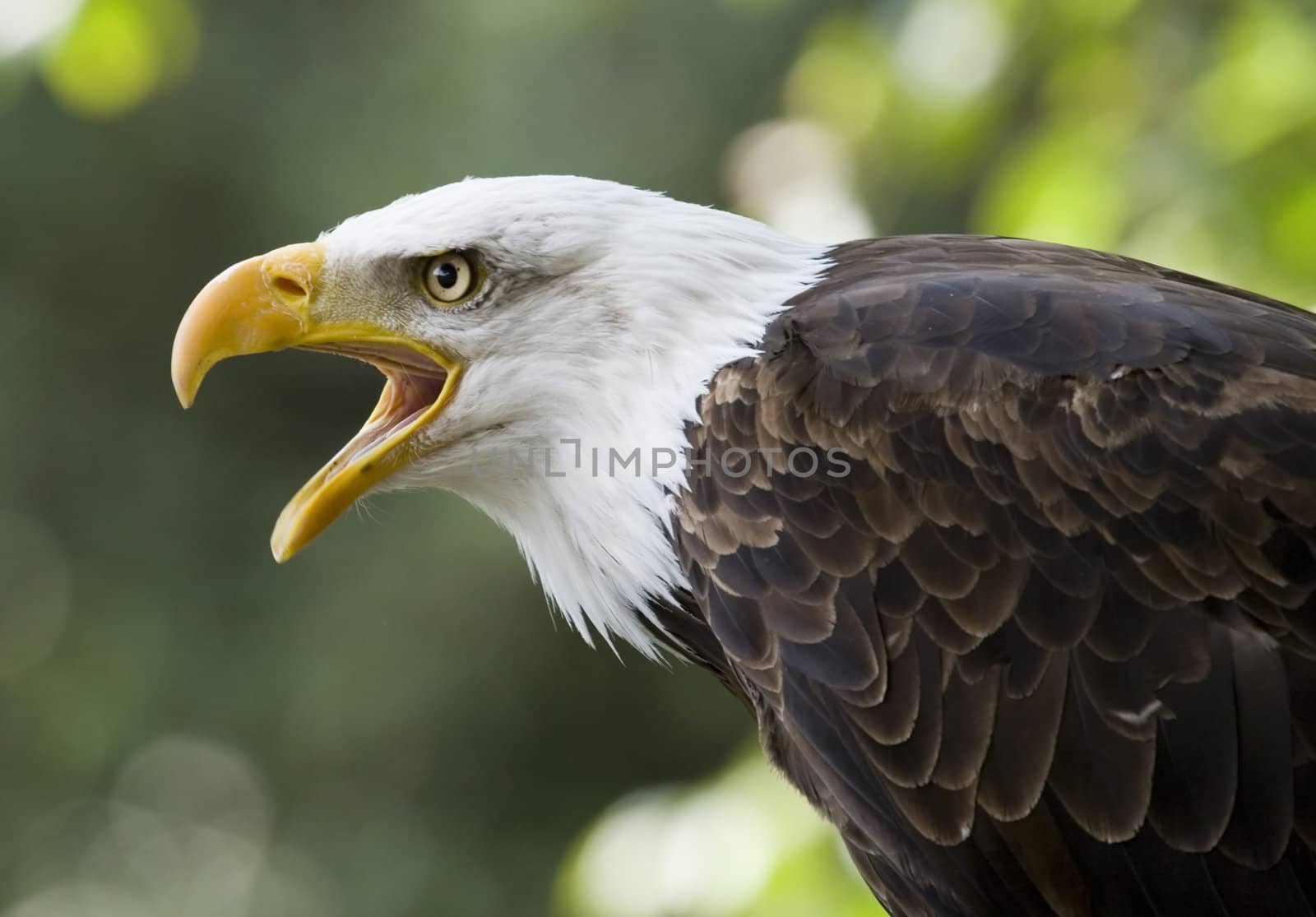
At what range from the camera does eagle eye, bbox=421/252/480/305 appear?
7.21ft

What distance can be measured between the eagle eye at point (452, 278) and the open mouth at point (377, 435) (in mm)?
86

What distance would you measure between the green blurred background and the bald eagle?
132 inches

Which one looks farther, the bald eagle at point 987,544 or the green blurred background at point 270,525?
the green blurred background at point 270,525

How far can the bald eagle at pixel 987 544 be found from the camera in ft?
5.78

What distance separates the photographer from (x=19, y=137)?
21.4 ft

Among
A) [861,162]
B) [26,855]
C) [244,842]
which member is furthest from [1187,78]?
[26,855]

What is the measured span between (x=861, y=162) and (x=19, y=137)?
4.61 meters

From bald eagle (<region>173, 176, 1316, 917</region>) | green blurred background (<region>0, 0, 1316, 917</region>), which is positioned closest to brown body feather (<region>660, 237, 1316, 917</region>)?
bald eagle (<region>173, 176, 1316, 917</region>)

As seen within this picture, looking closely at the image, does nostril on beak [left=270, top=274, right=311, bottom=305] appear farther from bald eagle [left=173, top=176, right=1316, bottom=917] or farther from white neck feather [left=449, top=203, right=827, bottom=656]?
white neck feather [left=449, top=203, right=827, bottom=656]

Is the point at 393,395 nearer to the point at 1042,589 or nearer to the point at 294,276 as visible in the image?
the point at 294,276

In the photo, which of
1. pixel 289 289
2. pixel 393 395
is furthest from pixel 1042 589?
pixel 289 289

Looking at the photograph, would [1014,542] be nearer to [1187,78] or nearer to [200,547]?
[1187,78]

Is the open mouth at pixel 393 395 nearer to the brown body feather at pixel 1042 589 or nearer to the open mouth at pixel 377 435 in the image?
the open mouth at pixel 377 435

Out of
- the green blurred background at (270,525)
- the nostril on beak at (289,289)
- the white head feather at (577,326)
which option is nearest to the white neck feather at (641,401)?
the white head feather at (577,326)
